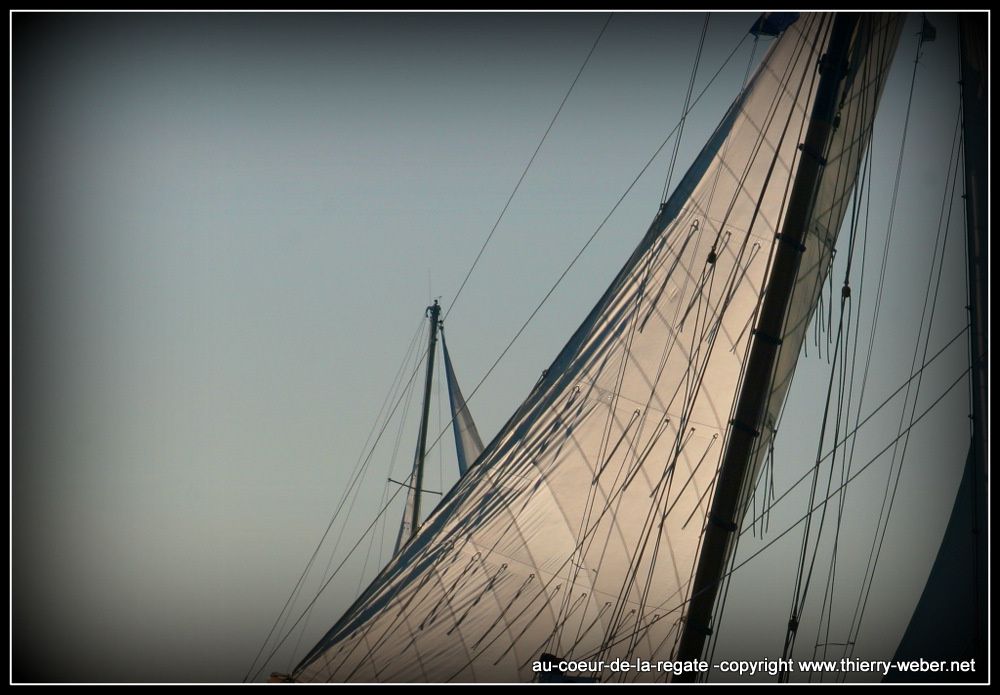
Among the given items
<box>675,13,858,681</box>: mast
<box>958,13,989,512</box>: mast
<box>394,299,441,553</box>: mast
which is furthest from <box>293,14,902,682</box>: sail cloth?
<box>394,299,441,553</box>: mast

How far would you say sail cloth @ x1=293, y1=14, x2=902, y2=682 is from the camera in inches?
752

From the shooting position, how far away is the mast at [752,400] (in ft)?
50.9

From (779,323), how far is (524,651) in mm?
6362

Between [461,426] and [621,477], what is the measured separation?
1380cm

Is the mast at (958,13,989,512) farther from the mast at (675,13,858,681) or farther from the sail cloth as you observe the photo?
the mast at (675,13,858,681)

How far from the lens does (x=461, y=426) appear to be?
33000 millimetres

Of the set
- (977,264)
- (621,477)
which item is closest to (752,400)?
(977,264)

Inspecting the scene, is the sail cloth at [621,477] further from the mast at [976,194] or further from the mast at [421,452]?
the mast at [421,452]

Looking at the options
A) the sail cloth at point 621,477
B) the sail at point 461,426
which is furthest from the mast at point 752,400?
the sail at point 461,426

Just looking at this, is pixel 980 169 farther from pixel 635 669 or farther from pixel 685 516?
pixel 635 669

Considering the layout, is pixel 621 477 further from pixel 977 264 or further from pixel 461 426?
pixel 461 426

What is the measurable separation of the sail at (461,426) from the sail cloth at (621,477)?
1219 cm

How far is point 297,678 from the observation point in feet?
64.8

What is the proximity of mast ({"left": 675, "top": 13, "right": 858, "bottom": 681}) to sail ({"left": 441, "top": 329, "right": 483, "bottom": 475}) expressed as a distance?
16848 mm
